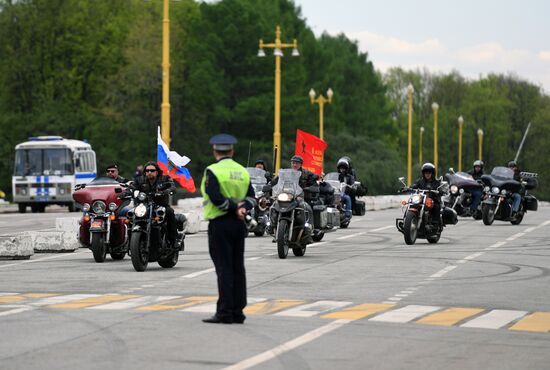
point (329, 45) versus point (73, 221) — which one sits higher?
point (329, 45)

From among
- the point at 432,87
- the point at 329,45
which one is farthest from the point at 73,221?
the point at 432,87

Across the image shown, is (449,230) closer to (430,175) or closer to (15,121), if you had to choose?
(430,175)

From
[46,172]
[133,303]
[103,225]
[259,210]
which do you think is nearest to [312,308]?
[133,303]

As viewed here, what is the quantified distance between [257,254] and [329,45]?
100m

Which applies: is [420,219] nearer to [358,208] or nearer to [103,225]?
[103,225]

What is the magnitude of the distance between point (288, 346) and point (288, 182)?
12334 millimetres

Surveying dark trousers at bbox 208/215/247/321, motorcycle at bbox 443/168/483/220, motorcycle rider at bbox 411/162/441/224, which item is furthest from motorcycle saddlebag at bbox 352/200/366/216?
dark trousers at bbox 208/215/247/321

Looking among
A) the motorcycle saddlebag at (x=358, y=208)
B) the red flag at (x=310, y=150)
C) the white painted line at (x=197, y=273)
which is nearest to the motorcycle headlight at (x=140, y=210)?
the white painted line at (x=197, y=273)

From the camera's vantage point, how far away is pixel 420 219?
27.7 m

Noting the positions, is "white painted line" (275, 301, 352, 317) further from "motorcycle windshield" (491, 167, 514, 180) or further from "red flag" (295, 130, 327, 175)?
"motorcycle windshield" (491, 167, 514, 180)

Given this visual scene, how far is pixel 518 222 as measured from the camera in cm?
3812

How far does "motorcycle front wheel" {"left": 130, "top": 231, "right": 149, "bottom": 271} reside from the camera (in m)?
19.6

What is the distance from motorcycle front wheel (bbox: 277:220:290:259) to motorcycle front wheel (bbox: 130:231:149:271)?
314 cm

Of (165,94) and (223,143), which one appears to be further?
(165,94)
